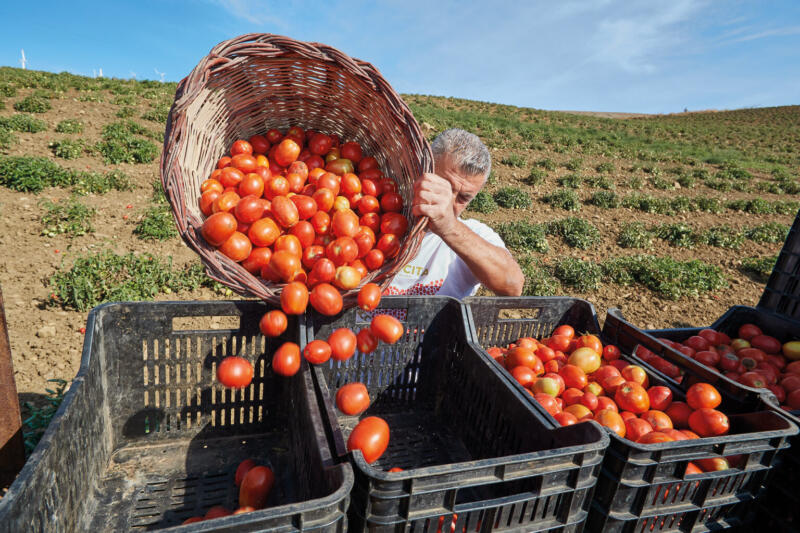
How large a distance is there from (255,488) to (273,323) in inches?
25.3

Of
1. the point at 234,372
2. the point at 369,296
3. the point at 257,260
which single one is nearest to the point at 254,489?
the point at 234,372

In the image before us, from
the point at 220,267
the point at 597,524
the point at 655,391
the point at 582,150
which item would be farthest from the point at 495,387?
the point at 582,150

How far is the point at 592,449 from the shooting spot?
1.39m

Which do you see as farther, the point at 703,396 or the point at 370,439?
the point at 703,396

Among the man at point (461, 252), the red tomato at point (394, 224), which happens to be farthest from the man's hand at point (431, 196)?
the man at point (461, 252)

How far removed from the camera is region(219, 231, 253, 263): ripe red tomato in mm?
2104

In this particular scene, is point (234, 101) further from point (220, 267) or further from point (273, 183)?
point (220, 267)

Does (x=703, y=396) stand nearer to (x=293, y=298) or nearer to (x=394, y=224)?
(x=394, y=224)

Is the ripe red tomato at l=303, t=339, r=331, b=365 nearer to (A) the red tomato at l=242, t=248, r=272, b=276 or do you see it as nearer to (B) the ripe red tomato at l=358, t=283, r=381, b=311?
(B) the ripe red tomato at l=358, t=283, r=381, b=311

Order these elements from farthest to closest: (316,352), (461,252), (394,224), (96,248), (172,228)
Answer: (172,228) → (96,248) → (461,252) → (394,224) → (316,352)

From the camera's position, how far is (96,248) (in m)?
5.75

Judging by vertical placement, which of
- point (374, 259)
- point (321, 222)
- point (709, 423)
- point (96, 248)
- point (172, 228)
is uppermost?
point (321, 222)

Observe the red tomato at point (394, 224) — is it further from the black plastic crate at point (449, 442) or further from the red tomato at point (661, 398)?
the red tomato at point (661, 398)

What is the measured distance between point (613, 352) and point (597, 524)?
1162 mm
